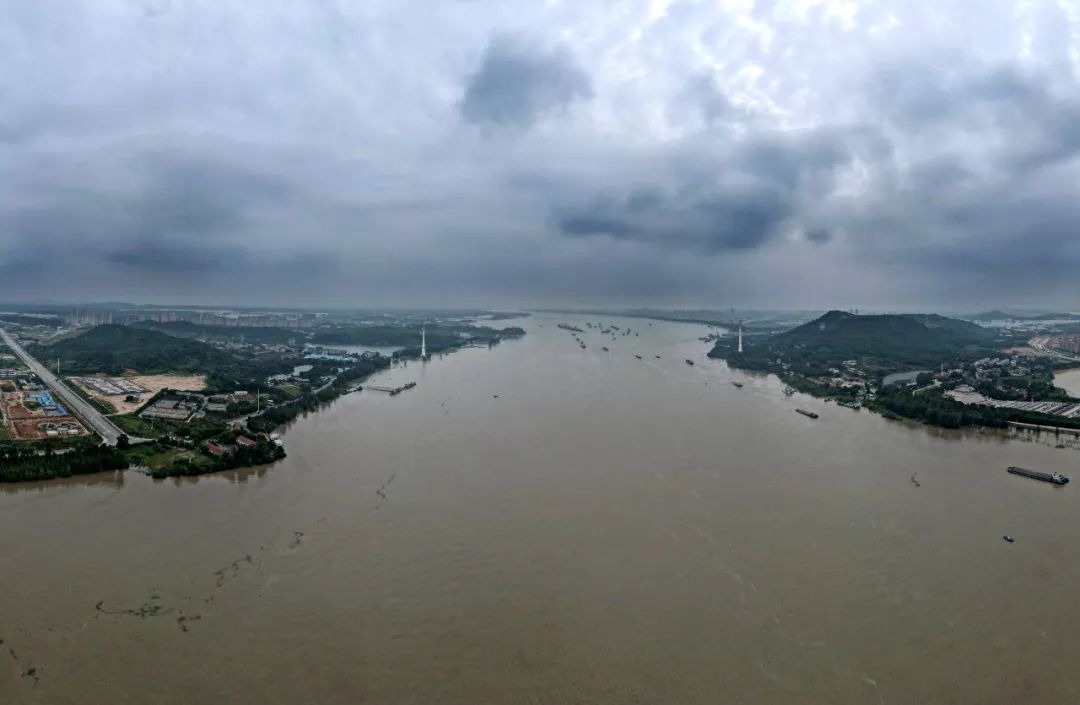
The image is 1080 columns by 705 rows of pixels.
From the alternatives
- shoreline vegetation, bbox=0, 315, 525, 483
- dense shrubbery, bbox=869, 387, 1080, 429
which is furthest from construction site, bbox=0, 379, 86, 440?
dense shrubbery, bbox=869, 387, 1080, 429

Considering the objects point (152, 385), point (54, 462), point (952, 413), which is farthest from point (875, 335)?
point (54, 462)

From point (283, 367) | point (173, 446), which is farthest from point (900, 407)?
point (283, 367)

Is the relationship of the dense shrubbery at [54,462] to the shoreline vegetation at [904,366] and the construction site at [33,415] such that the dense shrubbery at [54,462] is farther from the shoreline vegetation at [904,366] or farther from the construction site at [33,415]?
the shoreline vegetation at [904,366]

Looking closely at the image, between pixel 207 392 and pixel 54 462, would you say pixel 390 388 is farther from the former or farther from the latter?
pixel 54 462

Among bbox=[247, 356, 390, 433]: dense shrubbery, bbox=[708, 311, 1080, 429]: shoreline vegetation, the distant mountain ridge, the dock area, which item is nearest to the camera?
bbox=[247, 356, 390, 433]: dense shrubbery

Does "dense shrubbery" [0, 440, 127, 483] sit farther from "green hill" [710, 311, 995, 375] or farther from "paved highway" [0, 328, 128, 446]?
"green hill" [710, 311, 995, 375]

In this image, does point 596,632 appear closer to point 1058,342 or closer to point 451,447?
point 451,447
